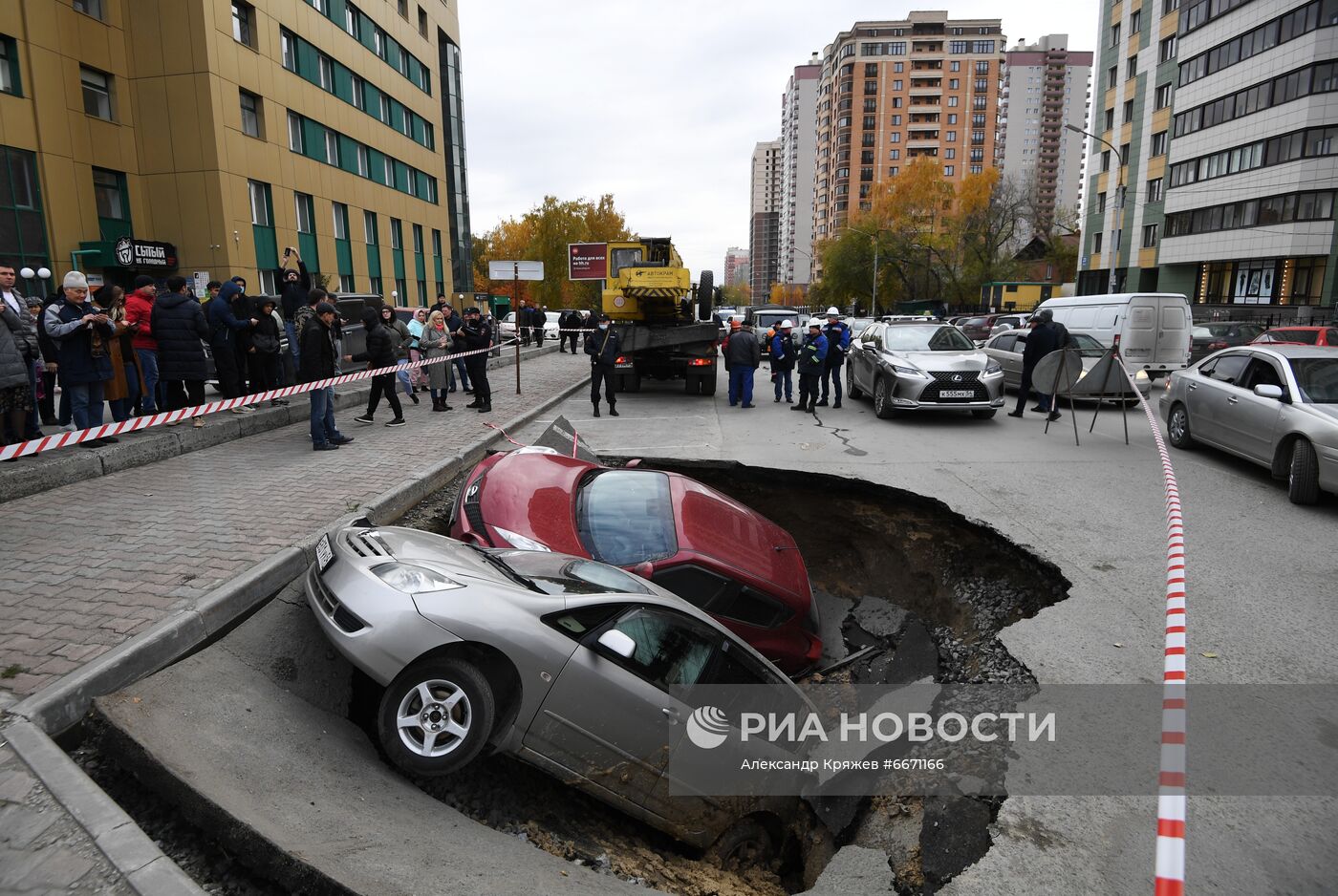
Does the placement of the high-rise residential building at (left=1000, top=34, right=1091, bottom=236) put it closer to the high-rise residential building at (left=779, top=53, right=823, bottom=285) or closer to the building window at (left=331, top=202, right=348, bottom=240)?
the high-rise residential building at (left=779, top=53, right=823, bottom=285)

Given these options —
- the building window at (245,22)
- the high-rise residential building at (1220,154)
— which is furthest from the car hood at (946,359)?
the high-rise residential building at (1220,154)

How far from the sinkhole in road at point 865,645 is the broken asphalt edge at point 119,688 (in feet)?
2.91

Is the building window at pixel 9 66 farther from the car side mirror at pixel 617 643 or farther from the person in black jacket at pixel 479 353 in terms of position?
the car side mirror at pixel 617 643

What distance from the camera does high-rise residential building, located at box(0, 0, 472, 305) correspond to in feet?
62.0

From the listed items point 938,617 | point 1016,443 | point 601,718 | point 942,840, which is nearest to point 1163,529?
point 938,617

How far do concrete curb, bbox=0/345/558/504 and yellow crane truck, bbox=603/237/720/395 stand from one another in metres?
6.85

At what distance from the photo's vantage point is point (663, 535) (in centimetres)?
501

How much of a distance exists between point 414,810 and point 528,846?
52 cm

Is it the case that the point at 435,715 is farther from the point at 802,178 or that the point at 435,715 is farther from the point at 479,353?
the point at 802,178

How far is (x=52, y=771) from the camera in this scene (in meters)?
2.82

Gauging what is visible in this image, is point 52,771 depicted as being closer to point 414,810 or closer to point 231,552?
point 414,810

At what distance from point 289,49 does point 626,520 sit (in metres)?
29.1

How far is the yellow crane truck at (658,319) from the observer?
1509cm

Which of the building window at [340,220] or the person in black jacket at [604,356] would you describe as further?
the building window at [340,220]
